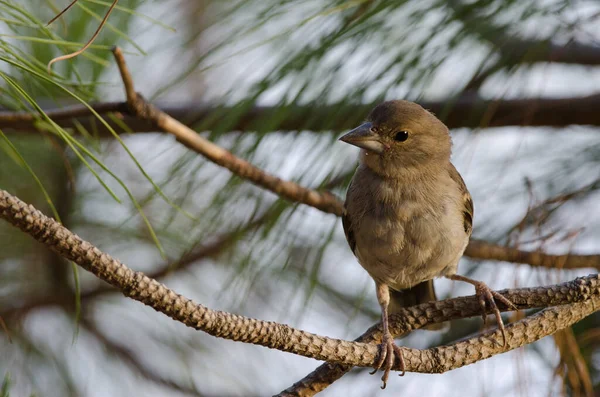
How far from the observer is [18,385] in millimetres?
2900

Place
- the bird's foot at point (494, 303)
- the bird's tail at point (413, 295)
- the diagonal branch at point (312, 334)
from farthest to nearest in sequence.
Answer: the bird's tail at point (413, 295) → the bird's foot at point (494, 303) → the diagonal branch at point (312, 334)

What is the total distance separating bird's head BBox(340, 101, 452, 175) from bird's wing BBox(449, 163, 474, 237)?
58 mm

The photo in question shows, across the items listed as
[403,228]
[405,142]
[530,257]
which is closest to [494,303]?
[530,257]

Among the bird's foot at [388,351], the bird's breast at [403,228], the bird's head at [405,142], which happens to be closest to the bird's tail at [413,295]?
the bird's breast at [403,228]

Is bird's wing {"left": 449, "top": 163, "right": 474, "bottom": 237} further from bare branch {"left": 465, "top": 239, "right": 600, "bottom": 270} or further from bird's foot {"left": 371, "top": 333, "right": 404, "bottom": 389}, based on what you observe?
bird's foot {"left": 371, "top": 333, "right": 404, "bottom": 389}

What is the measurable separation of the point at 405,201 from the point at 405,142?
0.24 metres

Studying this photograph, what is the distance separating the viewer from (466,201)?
2.75 m

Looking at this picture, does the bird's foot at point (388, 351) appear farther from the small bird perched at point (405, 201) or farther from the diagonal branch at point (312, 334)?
the small bird perched at point (405, 201)

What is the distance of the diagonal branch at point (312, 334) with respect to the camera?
50.6 inches

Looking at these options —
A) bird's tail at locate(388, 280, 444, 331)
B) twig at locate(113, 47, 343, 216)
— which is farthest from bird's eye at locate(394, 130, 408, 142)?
bird's tail at locate(388, 280, 444, 331)

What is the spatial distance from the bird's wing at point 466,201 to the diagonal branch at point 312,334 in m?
0.76

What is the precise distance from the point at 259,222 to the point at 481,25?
0.91m

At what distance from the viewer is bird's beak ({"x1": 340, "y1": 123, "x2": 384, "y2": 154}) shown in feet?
7.96

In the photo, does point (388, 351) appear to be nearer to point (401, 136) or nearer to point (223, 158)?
point (223, 158)
